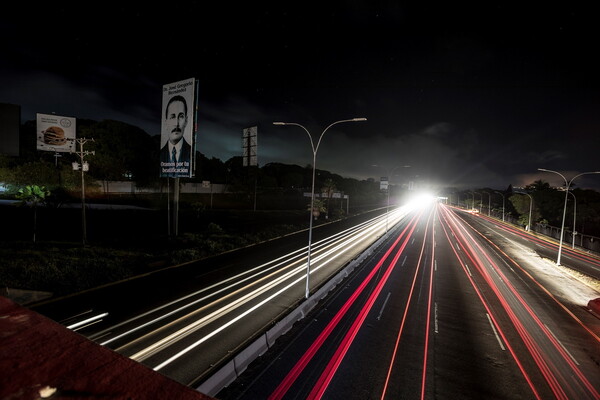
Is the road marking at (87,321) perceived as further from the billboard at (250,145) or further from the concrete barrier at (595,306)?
the concrete barrier at (595,306)

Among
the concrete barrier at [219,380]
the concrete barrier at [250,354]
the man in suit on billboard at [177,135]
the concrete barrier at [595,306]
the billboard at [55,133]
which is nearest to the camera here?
the concrete barrier at [219,380]

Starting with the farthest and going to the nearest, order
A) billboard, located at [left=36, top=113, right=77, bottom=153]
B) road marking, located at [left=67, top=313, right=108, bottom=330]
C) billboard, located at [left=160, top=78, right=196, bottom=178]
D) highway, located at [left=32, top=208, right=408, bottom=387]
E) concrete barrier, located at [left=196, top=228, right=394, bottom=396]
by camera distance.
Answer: billboard, located at [left=36, top=113, right=77, bottom=153]
billboard, located at [left=160, top=78, right=196, bottom=178]
road marking, located at [left=67, top=313, right=108, bottom=330]
highway, located at [left=32, top=208, right=408, bottom=387]
concrete barrier, located at [left=196, top=228, right=394, bottom=396]

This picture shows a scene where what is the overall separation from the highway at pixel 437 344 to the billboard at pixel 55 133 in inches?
1438

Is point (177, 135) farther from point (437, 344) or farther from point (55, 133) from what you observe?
point (437, 344)

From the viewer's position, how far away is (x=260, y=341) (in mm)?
11484

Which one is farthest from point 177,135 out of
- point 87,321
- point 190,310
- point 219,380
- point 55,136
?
point 219,380

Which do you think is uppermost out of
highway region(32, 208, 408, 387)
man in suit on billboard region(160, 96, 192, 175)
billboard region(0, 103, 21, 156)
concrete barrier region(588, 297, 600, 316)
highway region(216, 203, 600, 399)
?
man in suit on billboard region(160, 96, 192, 175)

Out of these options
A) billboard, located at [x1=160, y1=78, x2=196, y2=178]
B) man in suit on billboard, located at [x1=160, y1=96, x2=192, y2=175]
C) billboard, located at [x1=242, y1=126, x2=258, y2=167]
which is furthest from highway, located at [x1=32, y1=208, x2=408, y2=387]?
billboard, located at [x1=242, y1=126, x2=258, y2=167]

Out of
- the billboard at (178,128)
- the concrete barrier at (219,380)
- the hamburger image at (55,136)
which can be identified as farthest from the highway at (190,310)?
the hamburger image at (55,136)

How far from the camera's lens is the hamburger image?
32844mm

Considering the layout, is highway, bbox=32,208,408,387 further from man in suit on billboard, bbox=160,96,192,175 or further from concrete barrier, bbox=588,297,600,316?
concrete barrier, bbox=588,297,600,316

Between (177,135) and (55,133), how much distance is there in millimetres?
19061

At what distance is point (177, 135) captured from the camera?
2678 cm

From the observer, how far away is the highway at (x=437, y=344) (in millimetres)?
9820
